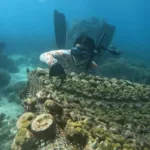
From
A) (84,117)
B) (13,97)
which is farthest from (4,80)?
(84,117)

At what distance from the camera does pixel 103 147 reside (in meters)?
3.07

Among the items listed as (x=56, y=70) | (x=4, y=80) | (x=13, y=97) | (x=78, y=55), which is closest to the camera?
(x=56, y=70)

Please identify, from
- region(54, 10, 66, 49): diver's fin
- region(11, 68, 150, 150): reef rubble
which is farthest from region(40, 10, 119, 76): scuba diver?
region(54, 10, 66, 49): diver's fin

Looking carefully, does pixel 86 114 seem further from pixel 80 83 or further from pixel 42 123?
pixel 80 83

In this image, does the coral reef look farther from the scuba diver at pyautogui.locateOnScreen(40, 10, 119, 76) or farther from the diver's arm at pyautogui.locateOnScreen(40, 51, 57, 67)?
the diver's arm at pyautogui.locateOnScreen(40, 51, 57, 67)

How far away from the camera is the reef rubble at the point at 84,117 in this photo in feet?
11.3

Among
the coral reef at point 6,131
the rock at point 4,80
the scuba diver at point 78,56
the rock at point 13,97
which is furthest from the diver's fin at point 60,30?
the scuba diver at point 78,56

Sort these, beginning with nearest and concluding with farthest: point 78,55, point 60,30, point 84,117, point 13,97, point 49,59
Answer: point 84,117, point 78,55, point 49,59, point 13,97, point 60,30

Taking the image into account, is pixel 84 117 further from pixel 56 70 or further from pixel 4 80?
pixel 4 80

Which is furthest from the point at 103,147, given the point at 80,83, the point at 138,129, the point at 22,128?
the point at 80,83

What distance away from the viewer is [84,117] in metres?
3.95

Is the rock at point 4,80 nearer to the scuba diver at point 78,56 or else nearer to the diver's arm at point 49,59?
the scuba diver at point 78,56

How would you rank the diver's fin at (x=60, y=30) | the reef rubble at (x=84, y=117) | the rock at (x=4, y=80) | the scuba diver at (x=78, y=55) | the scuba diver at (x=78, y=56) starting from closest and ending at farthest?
the reef rubble at (x=84, y=117), the scuba diver at (x=78, y=56), the scuba diver at (x=78, y=55), the rock at (x=4, y=80), the diver's fin at (x=60, y=30)

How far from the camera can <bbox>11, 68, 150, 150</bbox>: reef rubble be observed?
3.44m
